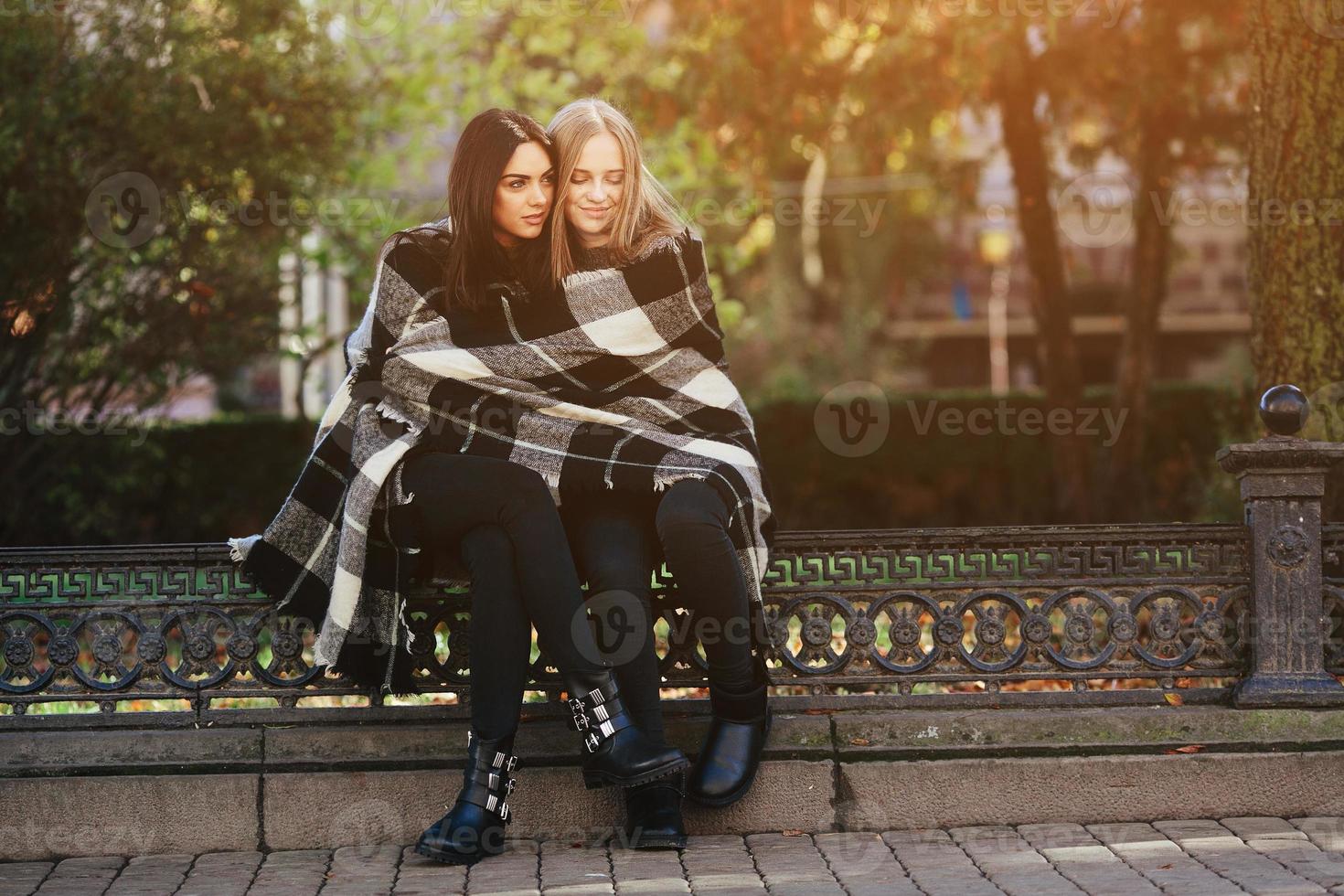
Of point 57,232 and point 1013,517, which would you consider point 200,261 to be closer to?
point 57,232

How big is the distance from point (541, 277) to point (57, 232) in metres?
4.11

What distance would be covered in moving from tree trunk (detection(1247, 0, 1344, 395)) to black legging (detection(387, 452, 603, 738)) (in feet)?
9.88

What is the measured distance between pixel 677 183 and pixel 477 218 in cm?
774

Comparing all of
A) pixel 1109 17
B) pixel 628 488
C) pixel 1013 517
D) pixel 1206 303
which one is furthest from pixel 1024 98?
pixel 1206 303

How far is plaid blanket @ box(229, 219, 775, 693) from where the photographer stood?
4.35 meters

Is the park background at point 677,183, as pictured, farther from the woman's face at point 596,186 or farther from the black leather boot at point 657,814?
the black leather boot at point 657,814

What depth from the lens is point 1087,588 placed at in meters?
4.63

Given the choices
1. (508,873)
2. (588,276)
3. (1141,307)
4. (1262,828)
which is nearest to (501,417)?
(588,276)

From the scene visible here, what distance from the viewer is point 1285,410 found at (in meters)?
4.52
